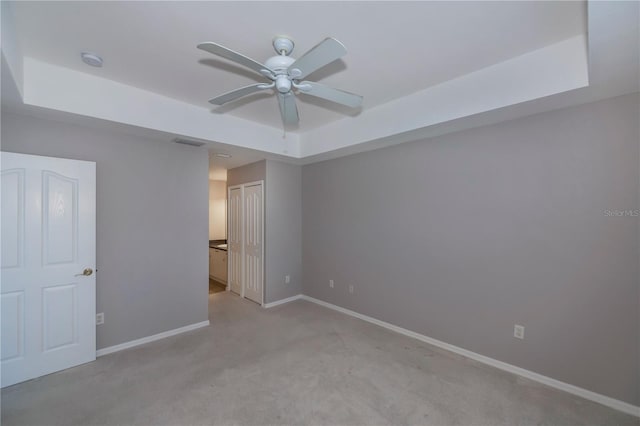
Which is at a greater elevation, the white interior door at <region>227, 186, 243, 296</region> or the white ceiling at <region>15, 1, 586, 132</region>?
the white ceiling at <region>15, 1, 586, 132</region>

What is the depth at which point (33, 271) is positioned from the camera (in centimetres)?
254

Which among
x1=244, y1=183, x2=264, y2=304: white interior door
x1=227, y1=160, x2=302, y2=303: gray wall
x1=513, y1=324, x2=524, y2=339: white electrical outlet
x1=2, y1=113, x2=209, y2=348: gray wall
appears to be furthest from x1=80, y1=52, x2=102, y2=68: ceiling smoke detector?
x1=513, y1=324, x2=524, y2=339: white electrical outlet

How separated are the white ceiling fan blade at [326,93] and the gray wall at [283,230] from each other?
2506 millimetres

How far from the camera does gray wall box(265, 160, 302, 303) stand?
15.0 feet

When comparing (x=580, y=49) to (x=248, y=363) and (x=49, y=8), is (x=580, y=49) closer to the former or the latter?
(x=49, y=8)

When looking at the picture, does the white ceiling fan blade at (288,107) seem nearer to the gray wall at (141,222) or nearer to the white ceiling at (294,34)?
the white ceiling at (294,34)

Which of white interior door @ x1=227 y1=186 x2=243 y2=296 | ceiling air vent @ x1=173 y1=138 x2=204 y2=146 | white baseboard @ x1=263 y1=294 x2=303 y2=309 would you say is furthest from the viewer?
white interior door @ x1=227 y1=186 x2=243 y2=296

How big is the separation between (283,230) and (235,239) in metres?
1.17

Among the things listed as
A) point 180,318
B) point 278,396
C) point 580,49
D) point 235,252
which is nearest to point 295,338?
point 278,396

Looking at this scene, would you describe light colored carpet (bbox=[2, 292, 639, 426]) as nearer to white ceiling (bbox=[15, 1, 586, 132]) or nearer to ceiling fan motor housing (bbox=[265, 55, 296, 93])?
ceiling fan motor housing (bbox=[265, 55, 296, 93])

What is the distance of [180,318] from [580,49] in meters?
4.78

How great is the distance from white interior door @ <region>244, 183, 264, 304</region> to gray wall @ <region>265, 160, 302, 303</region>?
0.56 feet

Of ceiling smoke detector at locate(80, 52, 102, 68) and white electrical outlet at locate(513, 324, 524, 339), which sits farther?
white electrical outlet at locate(513, 324, 524, 339)

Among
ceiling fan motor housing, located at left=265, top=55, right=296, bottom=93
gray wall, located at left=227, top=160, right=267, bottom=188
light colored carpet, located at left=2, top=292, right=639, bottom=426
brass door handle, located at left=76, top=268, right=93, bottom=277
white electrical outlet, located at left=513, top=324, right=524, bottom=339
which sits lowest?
light colored carpet, located at left=2, top=292, right=639, bottom=426
